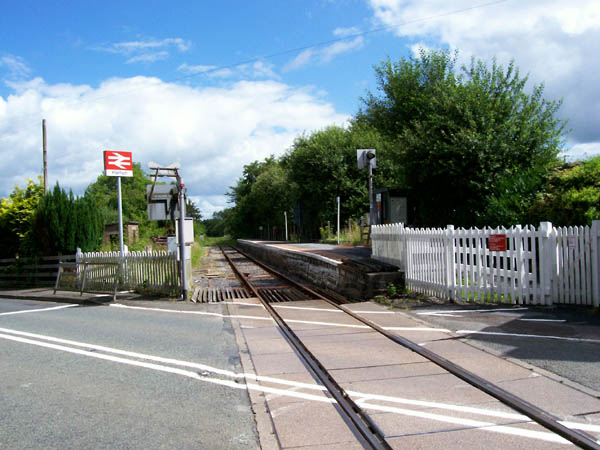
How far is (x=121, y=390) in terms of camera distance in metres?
5.25

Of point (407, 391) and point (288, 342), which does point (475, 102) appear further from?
point (407, 391)

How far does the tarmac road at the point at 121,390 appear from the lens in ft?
13.1

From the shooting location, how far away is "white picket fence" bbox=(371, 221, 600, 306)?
26.9 feet

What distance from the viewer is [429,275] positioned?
401 inches

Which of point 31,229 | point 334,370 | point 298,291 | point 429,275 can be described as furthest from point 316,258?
point 31,229

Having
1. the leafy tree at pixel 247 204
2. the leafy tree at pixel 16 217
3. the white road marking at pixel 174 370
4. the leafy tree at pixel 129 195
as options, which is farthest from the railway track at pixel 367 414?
the leafy tree at pixel 247 204

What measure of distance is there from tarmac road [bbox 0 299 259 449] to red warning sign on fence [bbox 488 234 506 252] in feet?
16.0

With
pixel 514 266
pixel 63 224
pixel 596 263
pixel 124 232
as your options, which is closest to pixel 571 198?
pixel 514 266

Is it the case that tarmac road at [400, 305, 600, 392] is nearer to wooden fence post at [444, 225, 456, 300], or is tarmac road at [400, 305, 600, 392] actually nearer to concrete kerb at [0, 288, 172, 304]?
wooden fence post at [444, 225, 456, 300]

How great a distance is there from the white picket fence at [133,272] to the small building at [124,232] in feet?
41.3

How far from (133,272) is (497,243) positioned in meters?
10.1

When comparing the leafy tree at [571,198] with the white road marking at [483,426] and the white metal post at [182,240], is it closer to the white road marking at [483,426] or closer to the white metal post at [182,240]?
the white road marking at [483,426]

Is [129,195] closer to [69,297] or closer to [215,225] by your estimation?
[69,297]

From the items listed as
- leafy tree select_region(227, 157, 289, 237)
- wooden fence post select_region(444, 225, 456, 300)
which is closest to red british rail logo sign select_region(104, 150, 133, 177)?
wooden fence post select_region(444, 225, 456, 300)
